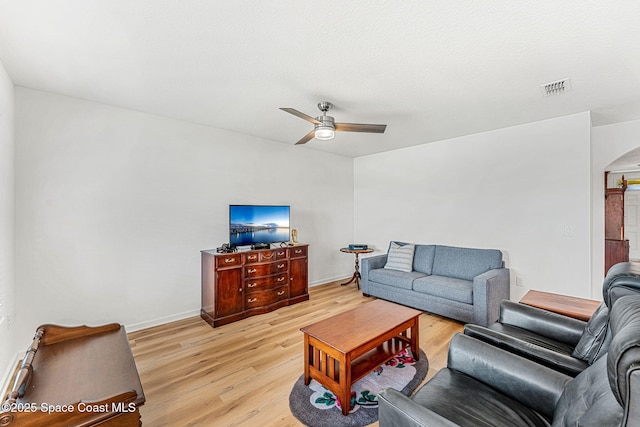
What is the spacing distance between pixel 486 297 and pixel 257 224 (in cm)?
303

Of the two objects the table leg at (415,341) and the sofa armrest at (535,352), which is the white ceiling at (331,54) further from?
the table leg at (415,341)

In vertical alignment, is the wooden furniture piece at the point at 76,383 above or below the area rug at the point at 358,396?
above

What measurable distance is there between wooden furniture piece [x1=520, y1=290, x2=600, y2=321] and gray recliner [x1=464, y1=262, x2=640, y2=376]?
39cm

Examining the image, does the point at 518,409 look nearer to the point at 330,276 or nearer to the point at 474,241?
the point at 474,241

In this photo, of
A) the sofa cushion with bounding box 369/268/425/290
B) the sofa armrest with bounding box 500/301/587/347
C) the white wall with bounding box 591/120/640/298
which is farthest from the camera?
the sofa cushion with bounding box 369/268/425/290

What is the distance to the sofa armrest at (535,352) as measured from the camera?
1.47m

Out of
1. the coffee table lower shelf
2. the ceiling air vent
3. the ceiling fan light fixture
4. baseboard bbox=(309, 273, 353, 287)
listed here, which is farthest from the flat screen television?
the ceiling air vent

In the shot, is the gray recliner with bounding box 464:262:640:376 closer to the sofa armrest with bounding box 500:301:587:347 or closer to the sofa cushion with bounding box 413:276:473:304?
the sofa armrest with bounding box 500:301:587:347

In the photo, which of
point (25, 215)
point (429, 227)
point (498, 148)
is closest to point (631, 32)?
point (498, 148)

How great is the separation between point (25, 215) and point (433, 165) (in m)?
5.19

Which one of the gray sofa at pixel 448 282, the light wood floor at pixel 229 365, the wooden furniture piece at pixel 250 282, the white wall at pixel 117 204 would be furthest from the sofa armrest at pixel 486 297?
the white wall at pixel 117 204

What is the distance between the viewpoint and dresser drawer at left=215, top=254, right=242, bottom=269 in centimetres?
334

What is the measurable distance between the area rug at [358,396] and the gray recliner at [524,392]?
651 millimetres

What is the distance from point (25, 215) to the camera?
2.58 m
